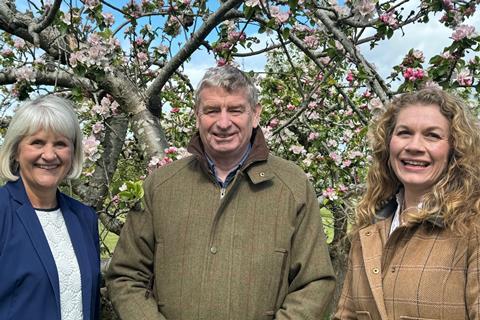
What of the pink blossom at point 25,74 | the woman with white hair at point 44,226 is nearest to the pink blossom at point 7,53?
the pink blossom at point 25,74

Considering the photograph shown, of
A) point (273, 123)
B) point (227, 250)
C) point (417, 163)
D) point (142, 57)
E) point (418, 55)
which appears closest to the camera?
point (417, 163)

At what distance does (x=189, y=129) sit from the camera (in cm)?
537

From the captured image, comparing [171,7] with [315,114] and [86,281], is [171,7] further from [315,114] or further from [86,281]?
[86,281]

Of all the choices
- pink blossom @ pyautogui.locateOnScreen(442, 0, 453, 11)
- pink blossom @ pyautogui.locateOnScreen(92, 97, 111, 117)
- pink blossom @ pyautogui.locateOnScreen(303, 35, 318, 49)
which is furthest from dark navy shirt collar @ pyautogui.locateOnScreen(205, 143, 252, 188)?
pink blossom @ pyautogui.locateOnScreen(303, 35, 318, 49)

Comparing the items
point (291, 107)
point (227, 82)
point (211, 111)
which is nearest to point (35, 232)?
point (211, 111)

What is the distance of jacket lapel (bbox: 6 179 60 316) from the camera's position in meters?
2.15

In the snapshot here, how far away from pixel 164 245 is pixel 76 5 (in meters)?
2.34

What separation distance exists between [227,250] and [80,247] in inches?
23.4

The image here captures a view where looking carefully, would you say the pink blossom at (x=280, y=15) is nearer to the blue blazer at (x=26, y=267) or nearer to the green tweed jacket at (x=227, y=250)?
the green tweed jacket at (x=227, y=250)

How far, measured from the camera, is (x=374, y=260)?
214cm

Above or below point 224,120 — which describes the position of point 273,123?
above

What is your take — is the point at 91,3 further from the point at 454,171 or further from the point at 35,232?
the point at 454,171

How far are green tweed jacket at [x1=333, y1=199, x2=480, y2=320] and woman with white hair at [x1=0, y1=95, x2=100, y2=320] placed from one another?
1080 millimetres

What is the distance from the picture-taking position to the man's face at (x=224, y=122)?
7.79ft
